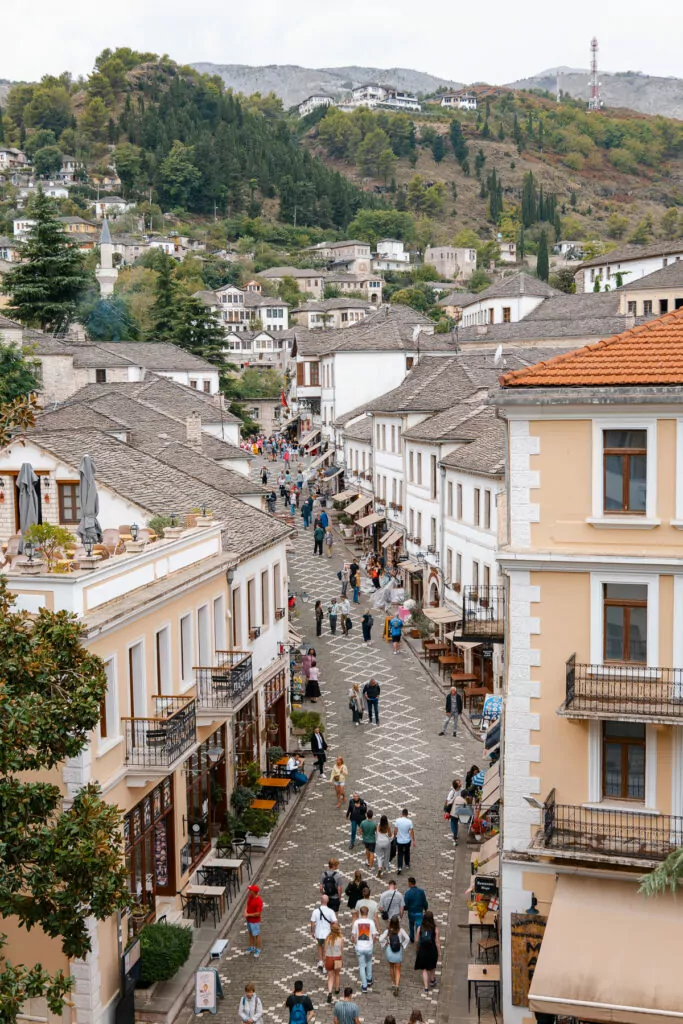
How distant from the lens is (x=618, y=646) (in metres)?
17.7

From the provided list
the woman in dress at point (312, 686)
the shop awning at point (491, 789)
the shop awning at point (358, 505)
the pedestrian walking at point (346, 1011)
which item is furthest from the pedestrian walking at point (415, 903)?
the shop awning at point (358, 505)

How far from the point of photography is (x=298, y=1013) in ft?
56.3

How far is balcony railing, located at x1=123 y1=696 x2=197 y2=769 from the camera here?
20.0 m

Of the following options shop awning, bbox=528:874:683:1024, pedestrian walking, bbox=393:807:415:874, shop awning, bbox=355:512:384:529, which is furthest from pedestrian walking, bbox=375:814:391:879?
shop awning, bbox=355:512:384:529

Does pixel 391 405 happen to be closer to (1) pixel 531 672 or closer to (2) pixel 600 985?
(1) pixel 531 672

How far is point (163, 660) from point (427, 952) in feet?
23.7

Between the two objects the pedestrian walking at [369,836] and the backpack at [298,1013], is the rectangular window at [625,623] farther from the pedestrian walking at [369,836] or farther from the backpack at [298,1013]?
the pedestrian walking at [369,836]

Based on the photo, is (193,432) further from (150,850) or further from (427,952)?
(427,952)

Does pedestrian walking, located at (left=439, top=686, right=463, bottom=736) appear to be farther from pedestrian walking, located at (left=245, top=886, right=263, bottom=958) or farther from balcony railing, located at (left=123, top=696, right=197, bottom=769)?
balcony railing, located at (left=123, top=696, right=197, bottom=769)

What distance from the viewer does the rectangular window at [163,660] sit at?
875 inches

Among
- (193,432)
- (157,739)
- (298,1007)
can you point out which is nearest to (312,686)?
(193,432)

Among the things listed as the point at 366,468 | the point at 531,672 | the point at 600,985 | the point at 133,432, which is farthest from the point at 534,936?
the point at 366,468

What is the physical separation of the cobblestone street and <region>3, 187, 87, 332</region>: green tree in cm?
3893

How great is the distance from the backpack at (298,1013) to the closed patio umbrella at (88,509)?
9232mm
